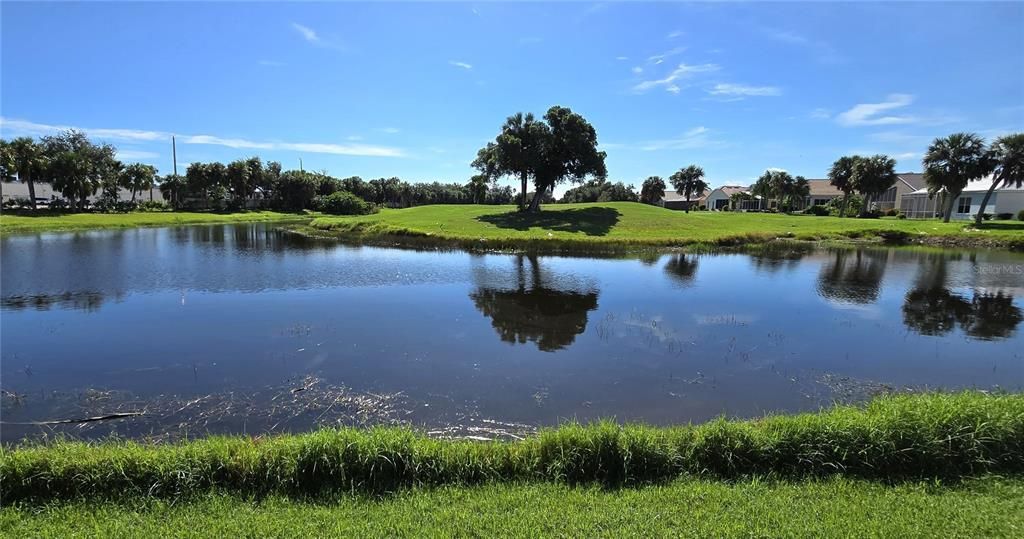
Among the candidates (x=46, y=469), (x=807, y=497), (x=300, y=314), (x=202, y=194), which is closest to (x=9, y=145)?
(x=202, y=194)

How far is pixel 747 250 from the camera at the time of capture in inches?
1588

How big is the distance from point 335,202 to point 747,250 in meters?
73.2

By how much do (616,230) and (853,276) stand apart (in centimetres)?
2259

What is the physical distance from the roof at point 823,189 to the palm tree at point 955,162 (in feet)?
152

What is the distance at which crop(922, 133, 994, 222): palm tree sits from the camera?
54062mm

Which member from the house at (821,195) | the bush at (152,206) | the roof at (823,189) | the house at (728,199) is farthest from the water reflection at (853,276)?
the bush at (152,206)

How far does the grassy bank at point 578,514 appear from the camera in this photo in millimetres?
5055

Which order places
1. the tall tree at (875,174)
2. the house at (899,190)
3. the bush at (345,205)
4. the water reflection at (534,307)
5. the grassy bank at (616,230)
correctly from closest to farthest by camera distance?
the water reflection at (534,307), the grassy bank at (616,230), the tall tree at (875,174), the house at (899,190), the bush at (345,205)

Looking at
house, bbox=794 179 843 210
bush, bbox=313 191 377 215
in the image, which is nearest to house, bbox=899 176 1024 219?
house, bbox=794 179 843 210

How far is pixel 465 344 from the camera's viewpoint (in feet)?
46.0

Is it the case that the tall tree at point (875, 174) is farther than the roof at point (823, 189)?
No

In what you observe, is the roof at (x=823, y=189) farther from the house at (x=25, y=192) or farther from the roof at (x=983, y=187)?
the house at (x=25, y=192)

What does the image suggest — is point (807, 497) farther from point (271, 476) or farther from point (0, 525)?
point (0, 525)

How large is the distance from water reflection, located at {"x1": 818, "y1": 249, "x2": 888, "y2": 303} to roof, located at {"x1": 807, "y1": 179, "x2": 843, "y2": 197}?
74351 mm
